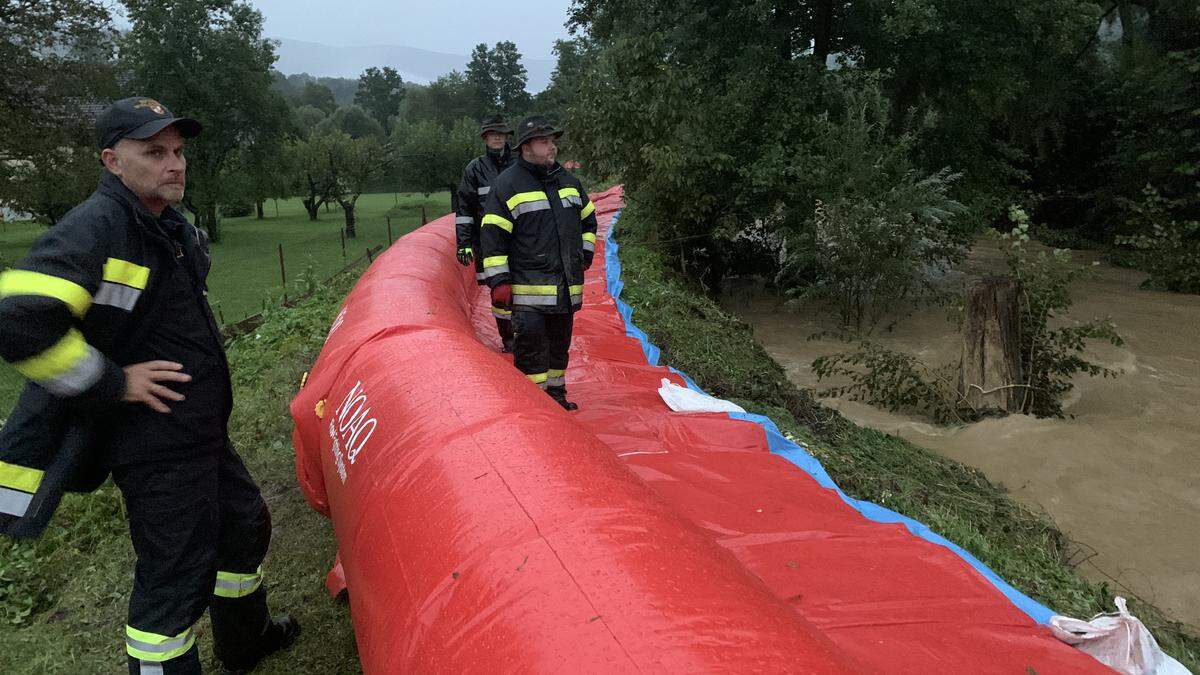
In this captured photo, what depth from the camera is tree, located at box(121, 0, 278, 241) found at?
30.4 metres

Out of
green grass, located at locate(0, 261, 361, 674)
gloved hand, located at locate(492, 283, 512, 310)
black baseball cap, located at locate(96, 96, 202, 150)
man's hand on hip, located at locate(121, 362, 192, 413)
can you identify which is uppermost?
black baseball cap, located at locate(96, 96, 202, 150)

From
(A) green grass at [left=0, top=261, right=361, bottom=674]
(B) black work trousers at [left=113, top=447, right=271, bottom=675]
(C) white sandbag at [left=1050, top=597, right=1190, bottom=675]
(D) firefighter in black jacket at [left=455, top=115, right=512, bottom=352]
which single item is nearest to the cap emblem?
(B) black work trousers at [left=113, top=447, right=271, bottom=675]

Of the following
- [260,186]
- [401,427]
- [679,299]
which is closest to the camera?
[401,427]

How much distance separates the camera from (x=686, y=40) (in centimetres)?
1327

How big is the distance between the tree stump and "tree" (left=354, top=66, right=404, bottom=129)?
100 m

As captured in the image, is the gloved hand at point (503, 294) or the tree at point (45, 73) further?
the tree at point (45, 73)

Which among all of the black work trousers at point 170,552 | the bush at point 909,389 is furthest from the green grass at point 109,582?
the bush at point 909,389

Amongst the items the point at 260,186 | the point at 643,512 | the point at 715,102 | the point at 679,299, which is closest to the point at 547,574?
the point at 643,512

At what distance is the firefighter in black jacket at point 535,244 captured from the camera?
15.4ft

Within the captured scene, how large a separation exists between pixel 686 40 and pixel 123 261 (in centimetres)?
1261

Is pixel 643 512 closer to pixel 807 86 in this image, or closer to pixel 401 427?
pixel 401 427

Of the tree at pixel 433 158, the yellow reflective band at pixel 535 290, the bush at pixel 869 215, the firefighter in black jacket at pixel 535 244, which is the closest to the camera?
the firefighter in black jacket at pixel 535 244

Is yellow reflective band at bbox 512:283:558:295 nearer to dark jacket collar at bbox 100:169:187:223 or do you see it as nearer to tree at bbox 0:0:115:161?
dark jacket collar at bbox 100:169:187:223

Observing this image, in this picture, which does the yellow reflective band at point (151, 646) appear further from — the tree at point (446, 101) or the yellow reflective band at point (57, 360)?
the tree at point (446, 101)
